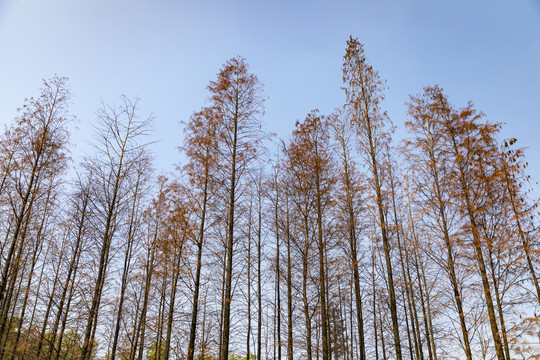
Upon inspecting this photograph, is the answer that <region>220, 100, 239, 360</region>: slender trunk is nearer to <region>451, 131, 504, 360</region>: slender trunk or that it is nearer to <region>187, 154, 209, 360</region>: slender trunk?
<region>187, 154, 209, 360</region>: slender trunk

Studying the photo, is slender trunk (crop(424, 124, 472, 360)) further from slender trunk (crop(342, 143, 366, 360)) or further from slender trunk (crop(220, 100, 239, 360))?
slender trunk (crop(220, 100, 239, 360))

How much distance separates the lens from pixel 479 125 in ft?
32.7

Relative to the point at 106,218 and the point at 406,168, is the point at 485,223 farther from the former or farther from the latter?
the point at 106,218

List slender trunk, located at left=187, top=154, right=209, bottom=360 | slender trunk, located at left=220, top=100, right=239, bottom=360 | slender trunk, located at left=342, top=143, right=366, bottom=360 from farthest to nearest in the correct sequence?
slender trunk, located at left=342, top=143, right=366, bottom=360
slender trunk, located at left=187, top=154, right=209, bottom=360
slender trunk, located at left=220, top=100, right=239, bottom=360

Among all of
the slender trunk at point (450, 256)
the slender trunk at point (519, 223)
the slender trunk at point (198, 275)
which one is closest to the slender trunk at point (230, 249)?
the slender trunk at point (198, 275)

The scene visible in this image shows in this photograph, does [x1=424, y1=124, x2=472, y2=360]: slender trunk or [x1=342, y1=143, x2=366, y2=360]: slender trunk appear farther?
[x1=342, y1=143, x2=366, y2=360]: slender trunk

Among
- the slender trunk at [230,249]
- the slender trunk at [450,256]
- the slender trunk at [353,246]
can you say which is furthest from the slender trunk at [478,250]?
the slender trunk at [230,249]

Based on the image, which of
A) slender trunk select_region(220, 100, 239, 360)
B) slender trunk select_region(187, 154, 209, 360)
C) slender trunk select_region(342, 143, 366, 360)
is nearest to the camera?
slender trunk select_region(220, 100, 239, 360)

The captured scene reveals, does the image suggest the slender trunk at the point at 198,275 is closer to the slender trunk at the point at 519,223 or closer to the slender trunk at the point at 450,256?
the slender trunk at the point at 450,256

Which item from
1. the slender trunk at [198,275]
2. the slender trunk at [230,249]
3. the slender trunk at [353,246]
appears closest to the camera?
the slender trunk at [230,249]

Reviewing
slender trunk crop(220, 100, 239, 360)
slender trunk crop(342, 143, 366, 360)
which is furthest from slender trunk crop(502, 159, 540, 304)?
slender trunk crop(220, 100, 239, 360)

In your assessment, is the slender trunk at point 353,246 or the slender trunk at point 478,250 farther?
the slender trunk at point 353,246

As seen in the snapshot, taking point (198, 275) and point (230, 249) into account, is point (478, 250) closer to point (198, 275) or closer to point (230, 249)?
point (230, 249)

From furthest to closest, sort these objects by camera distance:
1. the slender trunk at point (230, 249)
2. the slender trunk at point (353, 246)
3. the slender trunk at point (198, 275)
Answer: the slender trunk at point (353, 246) → the slender trunk at point (198, 275) → the slender trunk at point (230, 249)
